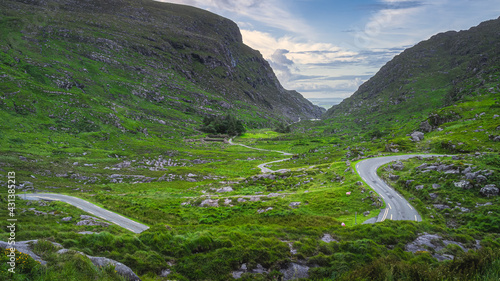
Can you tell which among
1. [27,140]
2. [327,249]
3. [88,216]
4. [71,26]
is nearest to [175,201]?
[88,216]

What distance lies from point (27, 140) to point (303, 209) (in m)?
88.0

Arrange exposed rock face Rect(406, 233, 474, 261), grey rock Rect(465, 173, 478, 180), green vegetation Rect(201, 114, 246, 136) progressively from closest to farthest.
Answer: exposed rock face Rect(406, 233, 474, 261)
grey rock Rect(465, 173, 478, 180)
green vegetation Rect(201, 114, 246, 136)

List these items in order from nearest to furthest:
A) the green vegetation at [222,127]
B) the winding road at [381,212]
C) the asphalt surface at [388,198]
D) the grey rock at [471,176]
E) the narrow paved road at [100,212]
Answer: the narrow paved road at [100,212], the winding road at [381,212], the asphalt surface at [388,198], the grey rock at [471,176], the green vegetation at [222,127]

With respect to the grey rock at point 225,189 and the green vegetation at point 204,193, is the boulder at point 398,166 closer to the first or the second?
the green vegetation at point 204,193

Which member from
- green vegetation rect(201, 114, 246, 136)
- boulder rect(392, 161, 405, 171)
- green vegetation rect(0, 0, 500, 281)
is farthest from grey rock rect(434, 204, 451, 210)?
green vegetation rect(201, 114, 246, 136)

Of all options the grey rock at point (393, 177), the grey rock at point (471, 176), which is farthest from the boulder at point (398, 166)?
the grey rock at point (471, 176)

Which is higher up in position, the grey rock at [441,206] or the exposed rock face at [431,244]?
the exposed rock face at [431,244]

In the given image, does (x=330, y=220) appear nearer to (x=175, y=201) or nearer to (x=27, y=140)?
(x=175, y=201)

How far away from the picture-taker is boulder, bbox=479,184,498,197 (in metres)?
29.5

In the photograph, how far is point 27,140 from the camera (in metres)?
70.3

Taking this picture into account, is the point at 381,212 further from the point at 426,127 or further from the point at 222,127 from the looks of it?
the point at 222,127

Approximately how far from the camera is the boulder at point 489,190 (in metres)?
29.5

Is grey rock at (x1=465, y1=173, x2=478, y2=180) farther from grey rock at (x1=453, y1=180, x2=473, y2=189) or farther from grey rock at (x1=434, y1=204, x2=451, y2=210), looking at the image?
grey rock at (x1=434, y1=204, x2=451, y2=210)

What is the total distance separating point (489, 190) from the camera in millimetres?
29859
